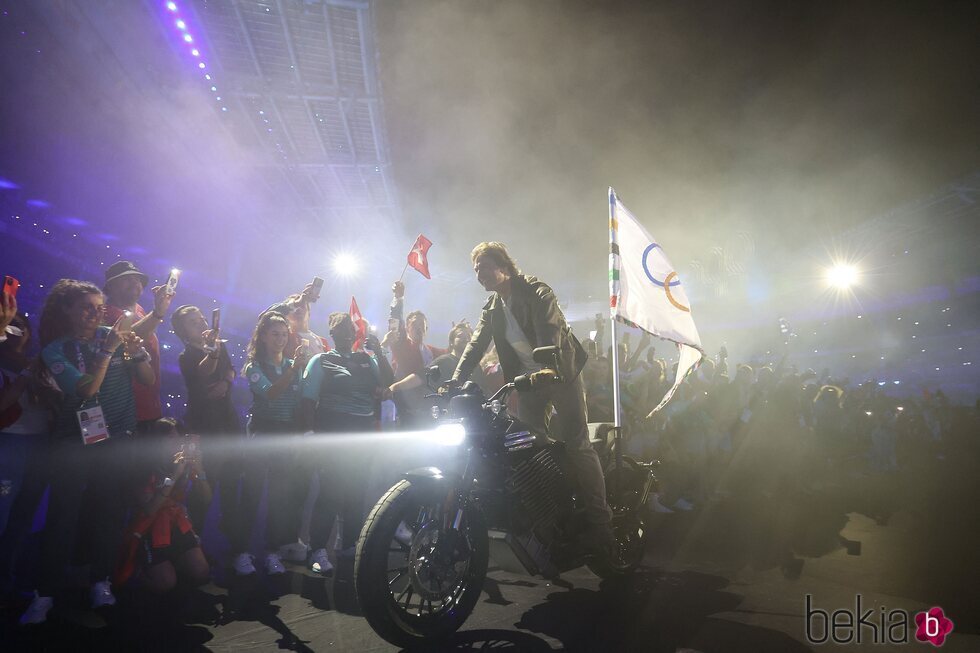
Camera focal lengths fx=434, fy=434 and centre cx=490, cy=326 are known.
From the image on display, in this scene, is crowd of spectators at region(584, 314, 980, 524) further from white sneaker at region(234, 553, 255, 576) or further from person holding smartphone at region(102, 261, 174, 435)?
person holding smartphone at region(102, 261, 174, 435)

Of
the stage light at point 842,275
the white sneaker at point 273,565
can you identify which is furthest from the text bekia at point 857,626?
the stage light at point 842,275

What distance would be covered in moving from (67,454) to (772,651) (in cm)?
434

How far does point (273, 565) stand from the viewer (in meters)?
3.56

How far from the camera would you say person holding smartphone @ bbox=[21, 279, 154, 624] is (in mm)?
2748

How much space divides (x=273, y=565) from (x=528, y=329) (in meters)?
2.86

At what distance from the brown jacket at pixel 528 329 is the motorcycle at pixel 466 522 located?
447 mm

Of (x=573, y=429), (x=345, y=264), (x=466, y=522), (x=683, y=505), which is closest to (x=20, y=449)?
(x=466, y=522)

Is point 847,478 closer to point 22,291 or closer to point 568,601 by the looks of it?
point 568,601

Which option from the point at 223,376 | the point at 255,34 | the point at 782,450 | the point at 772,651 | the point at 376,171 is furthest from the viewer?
the point at 376,171

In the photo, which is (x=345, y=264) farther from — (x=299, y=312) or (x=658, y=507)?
(x=658, y=507)

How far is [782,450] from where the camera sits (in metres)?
8.12

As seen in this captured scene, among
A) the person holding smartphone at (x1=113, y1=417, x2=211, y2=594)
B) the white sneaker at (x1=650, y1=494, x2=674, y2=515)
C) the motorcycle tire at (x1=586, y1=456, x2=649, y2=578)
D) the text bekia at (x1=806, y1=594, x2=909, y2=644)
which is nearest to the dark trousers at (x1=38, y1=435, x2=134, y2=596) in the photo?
the person holding smartphone at (x1=113, y1=417, x2=211, y2=594)

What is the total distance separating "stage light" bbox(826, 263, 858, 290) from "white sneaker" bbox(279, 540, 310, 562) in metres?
24.9

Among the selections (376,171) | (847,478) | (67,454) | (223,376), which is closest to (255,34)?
(376,171)
